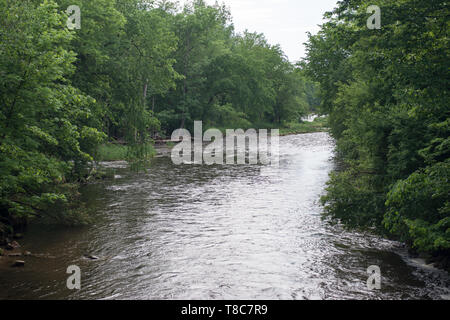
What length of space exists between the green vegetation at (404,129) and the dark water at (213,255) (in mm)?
1055

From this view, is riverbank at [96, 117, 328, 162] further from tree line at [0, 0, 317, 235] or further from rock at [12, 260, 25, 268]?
rock at [12, 260, 25, 268]

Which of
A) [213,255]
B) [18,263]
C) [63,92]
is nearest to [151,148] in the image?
[63,92]

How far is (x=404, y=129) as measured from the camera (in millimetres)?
10797

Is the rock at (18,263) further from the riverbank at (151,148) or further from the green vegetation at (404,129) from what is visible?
the green vegetation at (404,129)

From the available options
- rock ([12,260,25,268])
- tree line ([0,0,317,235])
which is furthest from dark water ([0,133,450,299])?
tree line ([0,0,317,235])

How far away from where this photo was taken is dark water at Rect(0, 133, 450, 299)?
9.36 meters

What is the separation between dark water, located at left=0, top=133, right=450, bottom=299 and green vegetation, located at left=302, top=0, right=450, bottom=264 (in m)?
1.06

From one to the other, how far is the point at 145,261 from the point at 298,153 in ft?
95.8

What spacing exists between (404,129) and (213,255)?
6.29 meters

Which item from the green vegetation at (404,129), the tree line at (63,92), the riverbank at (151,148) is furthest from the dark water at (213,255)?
the riverbank at (151,148)

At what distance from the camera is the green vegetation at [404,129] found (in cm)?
820
